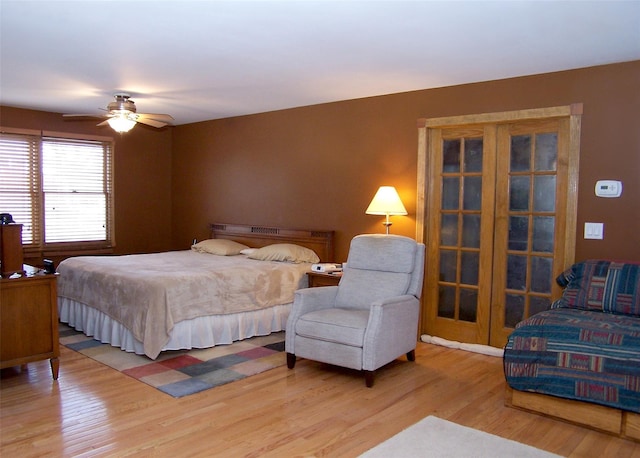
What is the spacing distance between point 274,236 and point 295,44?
2983 mm

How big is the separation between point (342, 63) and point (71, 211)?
4.33 metres

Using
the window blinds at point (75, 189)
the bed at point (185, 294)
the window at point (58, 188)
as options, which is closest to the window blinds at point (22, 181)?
the window at point (58, 188)

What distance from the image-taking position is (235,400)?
3395mm

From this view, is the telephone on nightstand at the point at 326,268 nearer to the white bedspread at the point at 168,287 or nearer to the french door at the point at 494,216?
the white bedspread at the point at 168,287

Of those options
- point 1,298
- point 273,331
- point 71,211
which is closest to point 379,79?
point 273,331

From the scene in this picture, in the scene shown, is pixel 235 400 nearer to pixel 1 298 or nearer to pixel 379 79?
pixel 1 298

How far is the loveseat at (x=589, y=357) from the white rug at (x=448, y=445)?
0.46 m

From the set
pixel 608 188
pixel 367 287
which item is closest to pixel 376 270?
pixel 367 287

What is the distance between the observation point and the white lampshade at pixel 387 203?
4680 mm

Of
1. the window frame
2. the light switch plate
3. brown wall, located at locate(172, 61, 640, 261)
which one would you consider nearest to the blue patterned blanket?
the light switch plate

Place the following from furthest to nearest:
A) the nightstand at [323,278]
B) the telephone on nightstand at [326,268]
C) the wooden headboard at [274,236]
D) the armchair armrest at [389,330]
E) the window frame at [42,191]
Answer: the window frame at [42,191] → the wooden headboard at [274,236] → the telephone on nightstand at [326,268] → the nightstand at [323,278] → the armchair armrest at [389,330]

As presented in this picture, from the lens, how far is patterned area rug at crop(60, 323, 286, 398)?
370cm

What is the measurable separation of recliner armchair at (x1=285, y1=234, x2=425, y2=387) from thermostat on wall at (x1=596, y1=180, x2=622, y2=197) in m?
1.39

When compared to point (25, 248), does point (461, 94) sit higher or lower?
higher
